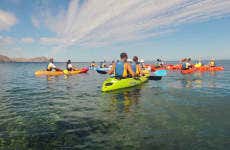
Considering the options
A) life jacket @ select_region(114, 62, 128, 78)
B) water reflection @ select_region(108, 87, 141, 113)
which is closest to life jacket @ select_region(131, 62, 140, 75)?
life jacket @ select_region(114, 62, 128, 78)

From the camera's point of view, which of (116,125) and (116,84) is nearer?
(116,125)

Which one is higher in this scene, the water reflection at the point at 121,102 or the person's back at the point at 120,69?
the person's back at the point at 120,69

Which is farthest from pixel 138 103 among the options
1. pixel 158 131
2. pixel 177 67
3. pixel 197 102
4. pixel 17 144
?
pixel 177 67

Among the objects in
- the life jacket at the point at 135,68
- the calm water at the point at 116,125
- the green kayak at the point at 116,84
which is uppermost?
the life jacket at the point at 135,68

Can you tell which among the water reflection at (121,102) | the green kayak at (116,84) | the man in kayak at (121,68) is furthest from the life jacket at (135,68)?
the water reflection at (121,102)

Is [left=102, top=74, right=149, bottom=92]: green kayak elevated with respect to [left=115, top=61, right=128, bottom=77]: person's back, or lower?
lower

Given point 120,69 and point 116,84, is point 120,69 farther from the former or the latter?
point 116,84

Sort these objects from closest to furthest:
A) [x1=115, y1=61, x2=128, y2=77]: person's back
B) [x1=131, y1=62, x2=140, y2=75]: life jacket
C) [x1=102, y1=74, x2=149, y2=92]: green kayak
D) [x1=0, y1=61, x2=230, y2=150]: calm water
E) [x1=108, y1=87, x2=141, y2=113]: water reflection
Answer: [x1=0, y1=61, x2=230, y2=150]: calm water → [x1=108, y1=87, x2=141, y2=113]: water reflection → [x1=102, y1=74, x2=149, y2=92]: green kayak → [x1=115, y1=61, x2=128, y2=77]: person's back → [x1=131, y1=62, x2=140, y2=75]: life jacket

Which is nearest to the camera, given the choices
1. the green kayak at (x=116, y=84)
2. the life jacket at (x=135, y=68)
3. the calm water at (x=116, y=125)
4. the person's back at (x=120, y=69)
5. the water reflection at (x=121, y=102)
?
the calm water at (x=116, y=125)

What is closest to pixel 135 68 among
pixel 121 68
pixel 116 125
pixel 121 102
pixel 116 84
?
pixel 121 68

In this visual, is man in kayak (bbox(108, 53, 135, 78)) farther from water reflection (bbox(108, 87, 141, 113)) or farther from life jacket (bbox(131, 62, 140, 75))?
water reflection (bbox(108, 87, 141, 113))

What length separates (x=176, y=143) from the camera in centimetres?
703

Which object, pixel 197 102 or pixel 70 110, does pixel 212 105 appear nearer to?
pixel 197 102

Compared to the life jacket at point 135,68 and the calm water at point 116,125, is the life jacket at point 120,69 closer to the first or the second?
the life jacket at point 135,68
